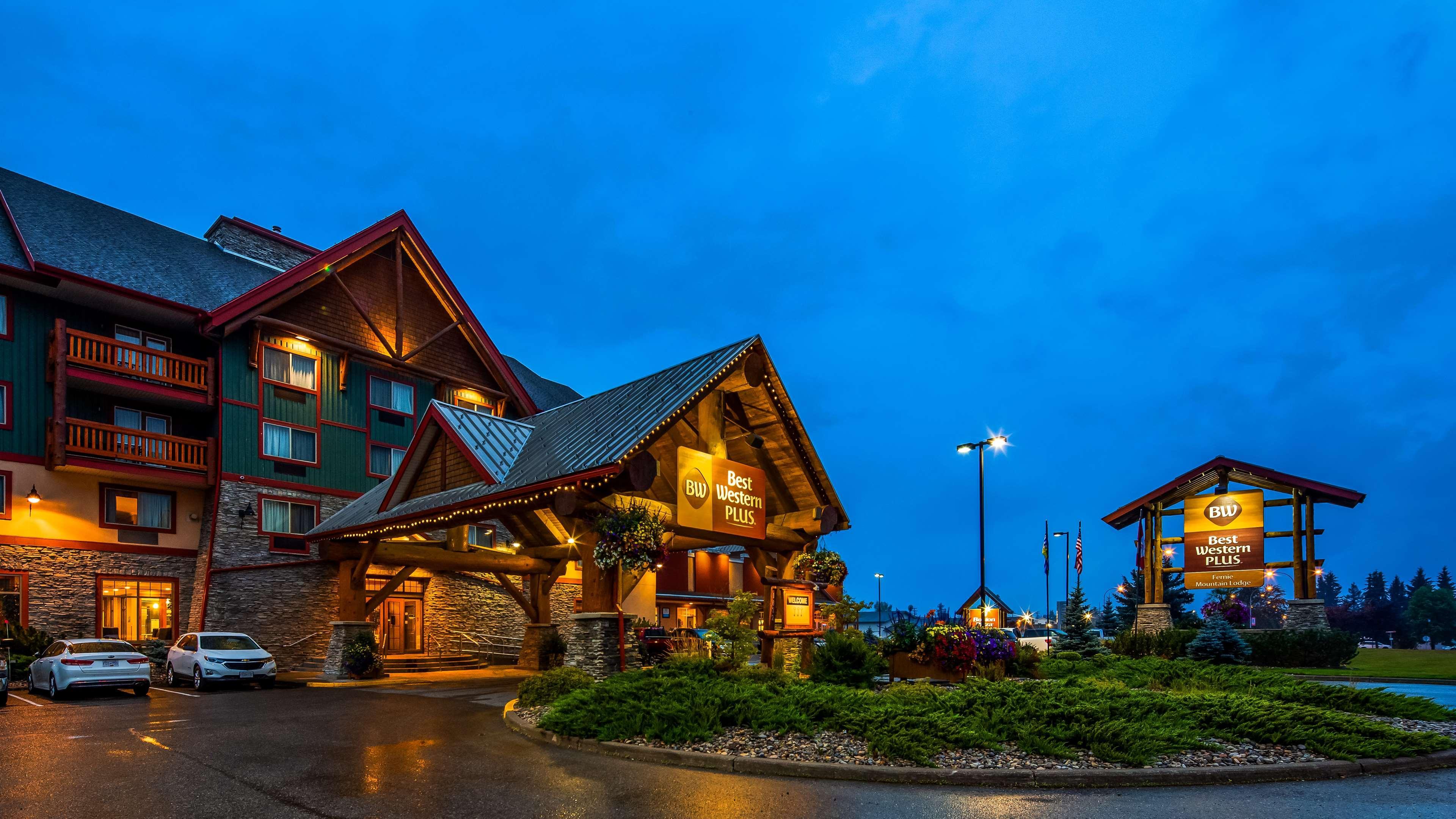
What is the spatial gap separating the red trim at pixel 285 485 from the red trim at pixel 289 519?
1.01 ft

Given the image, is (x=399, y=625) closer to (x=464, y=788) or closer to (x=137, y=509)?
(x=137, y=509)

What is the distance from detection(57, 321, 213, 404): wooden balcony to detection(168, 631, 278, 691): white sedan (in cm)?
831

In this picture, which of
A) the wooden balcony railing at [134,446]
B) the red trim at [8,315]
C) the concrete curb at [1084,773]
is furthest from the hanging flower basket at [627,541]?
the red trim at [8,315]

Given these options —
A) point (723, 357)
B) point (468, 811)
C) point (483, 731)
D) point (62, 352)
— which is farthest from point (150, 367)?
point (468, 811)

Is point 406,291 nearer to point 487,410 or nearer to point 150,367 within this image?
point 487,410

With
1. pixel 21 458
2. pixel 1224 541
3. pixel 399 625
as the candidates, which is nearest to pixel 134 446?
pixel 21 458

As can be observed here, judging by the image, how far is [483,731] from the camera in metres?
13.6

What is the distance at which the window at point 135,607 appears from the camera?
87.6 ft

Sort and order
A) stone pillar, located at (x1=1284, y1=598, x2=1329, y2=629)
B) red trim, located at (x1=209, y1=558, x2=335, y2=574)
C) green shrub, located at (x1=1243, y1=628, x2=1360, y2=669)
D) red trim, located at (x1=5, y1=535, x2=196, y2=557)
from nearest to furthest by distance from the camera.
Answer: red trim, located at (x1=5, y1=535, x2=196, y2=557) < green shrub, located at (x1=1243, y1=628, x2=1360, y2=669) < red trim, located at (x1=209, y1=558, x2=335, y2=574) < stone pillar, located at (x1=1284, y1=598, x2=1329, y2=629)

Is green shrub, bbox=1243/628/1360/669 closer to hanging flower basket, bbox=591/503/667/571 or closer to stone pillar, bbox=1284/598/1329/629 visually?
stone pillar, bbox=1284/598/1329/629

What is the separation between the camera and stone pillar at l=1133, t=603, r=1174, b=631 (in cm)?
3275

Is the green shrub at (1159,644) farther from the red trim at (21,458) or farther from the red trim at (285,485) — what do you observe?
the red trim at (21,458)

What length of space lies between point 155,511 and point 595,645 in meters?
18.6

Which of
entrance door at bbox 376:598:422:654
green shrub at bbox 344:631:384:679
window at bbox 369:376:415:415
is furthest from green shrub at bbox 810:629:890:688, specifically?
window at bbox 369:376:415:415
